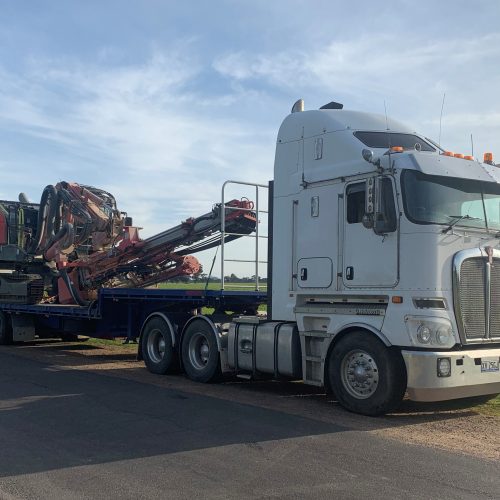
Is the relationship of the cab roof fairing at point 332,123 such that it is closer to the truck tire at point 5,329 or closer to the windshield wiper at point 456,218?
the windshield wiper at point 456,218

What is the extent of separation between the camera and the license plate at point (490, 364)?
7.65 metres

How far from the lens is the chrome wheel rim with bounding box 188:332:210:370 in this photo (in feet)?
35.7

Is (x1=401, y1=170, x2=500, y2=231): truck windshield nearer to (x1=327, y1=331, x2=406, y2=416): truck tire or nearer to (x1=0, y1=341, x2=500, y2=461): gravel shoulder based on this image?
(x1=327, y1=331, x2=406, y2=416): truck tire

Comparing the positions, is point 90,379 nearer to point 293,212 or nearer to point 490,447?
point 293,212

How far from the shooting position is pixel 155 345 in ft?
39.6

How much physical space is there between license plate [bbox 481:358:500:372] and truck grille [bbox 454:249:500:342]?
25cm

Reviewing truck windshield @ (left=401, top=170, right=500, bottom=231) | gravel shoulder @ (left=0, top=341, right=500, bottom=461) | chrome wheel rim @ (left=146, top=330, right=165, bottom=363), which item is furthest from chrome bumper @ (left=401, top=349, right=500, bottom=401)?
chrome wheel rim @ (left=146, top=330, right=165, bottom=363)

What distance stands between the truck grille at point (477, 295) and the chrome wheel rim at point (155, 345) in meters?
6.00

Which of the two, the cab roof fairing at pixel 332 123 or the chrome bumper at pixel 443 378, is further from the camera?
the cab roof fairing at pixel 332 123

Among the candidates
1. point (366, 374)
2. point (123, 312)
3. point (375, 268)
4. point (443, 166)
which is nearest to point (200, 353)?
point (123, 312)

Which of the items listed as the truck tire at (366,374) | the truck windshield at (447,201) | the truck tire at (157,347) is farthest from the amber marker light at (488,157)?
the truck tire at (157,347)

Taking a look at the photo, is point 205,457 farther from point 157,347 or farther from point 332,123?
point 157,347

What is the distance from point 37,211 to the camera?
18031mm

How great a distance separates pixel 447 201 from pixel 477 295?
3.99 feet
